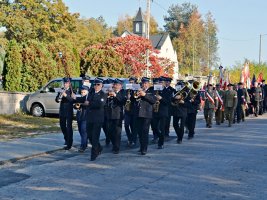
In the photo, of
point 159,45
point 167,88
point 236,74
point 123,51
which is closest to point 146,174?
point 167,88

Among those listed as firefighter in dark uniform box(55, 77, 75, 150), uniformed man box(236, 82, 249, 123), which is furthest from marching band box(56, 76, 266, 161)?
uniformed man box(236, 82, 249, 123)

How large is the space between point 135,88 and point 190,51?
266 feet

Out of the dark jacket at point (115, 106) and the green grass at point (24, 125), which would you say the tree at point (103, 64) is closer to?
the green grass at point (24, 125)

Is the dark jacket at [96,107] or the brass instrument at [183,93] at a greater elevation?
the brass instrument at [183,93]

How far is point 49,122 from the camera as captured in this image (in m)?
19.5

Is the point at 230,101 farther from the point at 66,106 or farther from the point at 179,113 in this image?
the point at 66,106

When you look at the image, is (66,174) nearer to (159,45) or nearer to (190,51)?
(159,45)

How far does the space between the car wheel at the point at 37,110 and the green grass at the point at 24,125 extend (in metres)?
0.33

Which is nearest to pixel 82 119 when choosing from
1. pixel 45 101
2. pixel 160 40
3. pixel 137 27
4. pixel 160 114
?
pixel 160 114

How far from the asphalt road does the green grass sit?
13.2 ft

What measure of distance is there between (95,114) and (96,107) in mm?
153

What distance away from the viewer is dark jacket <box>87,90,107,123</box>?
1115cm

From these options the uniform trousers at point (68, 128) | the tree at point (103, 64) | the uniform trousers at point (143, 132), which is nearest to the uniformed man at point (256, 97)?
the tree at point (103, 64)

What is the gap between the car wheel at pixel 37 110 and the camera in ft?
69.5
